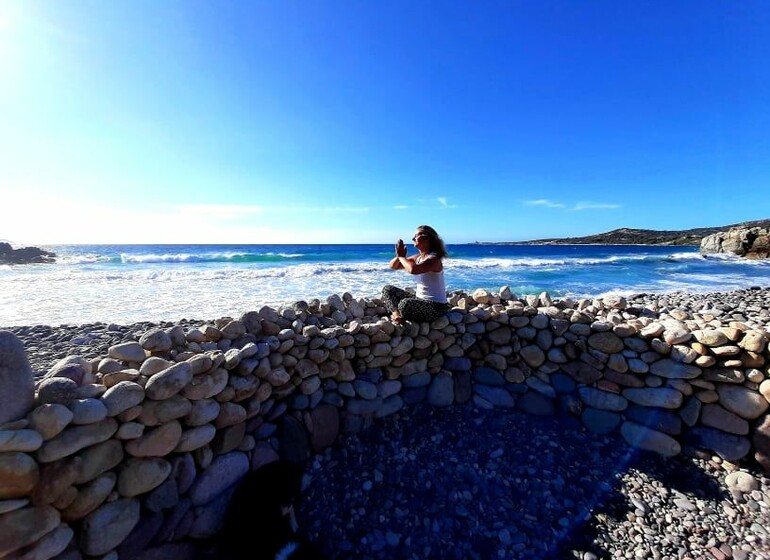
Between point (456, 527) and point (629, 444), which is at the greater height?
point (629, 444)

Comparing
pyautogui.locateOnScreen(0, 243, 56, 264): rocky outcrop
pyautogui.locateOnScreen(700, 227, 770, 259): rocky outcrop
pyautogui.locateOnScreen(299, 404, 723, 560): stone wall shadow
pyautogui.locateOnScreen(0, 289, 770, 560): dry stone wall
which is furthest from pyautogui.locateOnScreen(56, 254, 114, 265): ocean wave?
pyautogui.locateOnScreen(700, 227, 770, 259): rocky outcrop

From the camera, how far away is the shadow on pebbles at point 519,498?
9.01 ft

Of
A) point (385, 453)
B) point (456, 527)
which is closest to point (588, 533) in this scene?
point (456, 527)

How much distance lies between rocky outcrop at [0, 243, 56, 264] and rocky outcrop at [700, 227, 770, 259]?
A: 216ft

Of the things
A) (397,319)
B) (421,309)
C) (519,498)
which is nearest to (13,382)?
(397,319)

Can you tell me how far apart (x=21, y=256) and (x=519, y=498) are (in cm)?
4298

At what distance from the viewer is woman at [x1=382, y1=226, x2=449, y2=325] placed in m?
4.19

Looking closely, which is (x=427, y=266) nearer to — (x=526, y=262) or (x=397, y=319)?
(x=397, y=319)

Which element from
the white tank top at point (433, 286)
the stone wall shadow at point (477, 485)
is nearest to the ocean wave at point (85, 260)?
the white tank top at point (433, 286)

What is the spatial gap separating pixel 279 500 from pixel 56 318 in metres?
9.66

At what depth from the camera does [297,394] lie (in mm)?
3504

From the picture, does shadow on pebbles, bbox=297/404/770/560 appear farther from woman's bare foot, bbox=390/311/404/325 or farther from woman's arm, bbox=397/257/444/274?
woman's arm, bbox=397/257/444/274

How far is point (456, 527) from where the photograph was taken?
9.50 ft

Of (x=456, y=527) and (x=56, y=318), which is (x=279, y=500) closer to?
(x=456, y=527)
